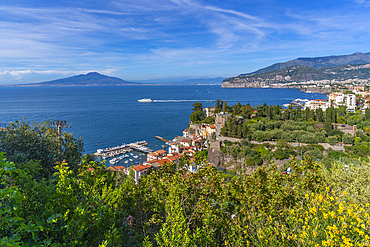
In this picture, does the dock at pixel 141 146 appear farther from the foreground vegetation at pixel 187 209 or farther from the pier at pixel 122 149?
the foreground vegetation at pixel 187 209

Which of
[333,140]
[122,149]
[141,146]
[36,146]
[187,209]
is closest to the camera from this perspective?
[187,209]

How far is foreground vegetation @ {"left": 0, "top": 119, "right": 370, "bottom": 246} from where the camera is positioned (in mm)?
2412

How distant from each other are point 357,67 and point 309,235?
246799 millimetres

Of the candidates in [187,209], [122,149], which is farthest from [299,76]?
[187,209]

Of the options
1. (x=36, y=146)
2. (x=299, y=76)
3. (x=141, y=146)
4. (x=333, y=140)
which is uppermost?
(x=299, y=76)

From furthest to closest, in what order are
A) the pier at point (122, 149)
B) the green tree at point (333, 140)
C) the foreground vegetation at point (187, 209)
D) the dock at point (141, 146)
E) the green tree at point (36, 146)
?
the dock at point (141, 146) < the pier at point (122, 149) < the green tree at point (333, 140) < the green tree at point (36, 146) < the foreground vegetation at point (187, 209)

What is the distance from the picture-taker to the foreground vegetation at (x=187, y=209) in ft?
7.91

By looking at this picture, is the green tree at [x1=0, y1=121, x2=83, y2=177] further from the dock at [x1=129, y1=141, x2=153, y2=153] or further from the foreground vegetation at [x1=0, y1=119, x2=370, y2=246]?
the dock at [x1=129, y1=141, x2=153, y2=153]

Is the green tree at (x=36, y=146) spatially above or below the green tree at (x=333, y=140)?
above

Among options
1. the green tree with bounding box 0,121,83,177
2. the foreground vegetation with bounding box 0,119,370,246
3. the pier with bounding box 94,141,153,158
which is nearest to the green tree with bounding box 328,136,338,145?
the foreground vegetation with bounding box 0,119,370,246

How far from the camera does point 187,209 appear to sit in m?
3.77

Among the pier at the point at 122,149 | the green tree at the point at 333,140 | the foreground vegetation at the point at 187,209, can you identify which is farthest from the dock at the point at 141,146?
the foreground vegetation at the point at 187,209

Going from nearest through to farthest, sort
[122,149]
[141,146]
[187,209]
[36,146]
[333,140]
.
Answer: [187,209]
[36,146]
[333,140]
[122,149]
[141,146]

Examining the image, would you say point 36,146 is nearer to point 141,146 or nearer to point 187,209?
point 187,209
